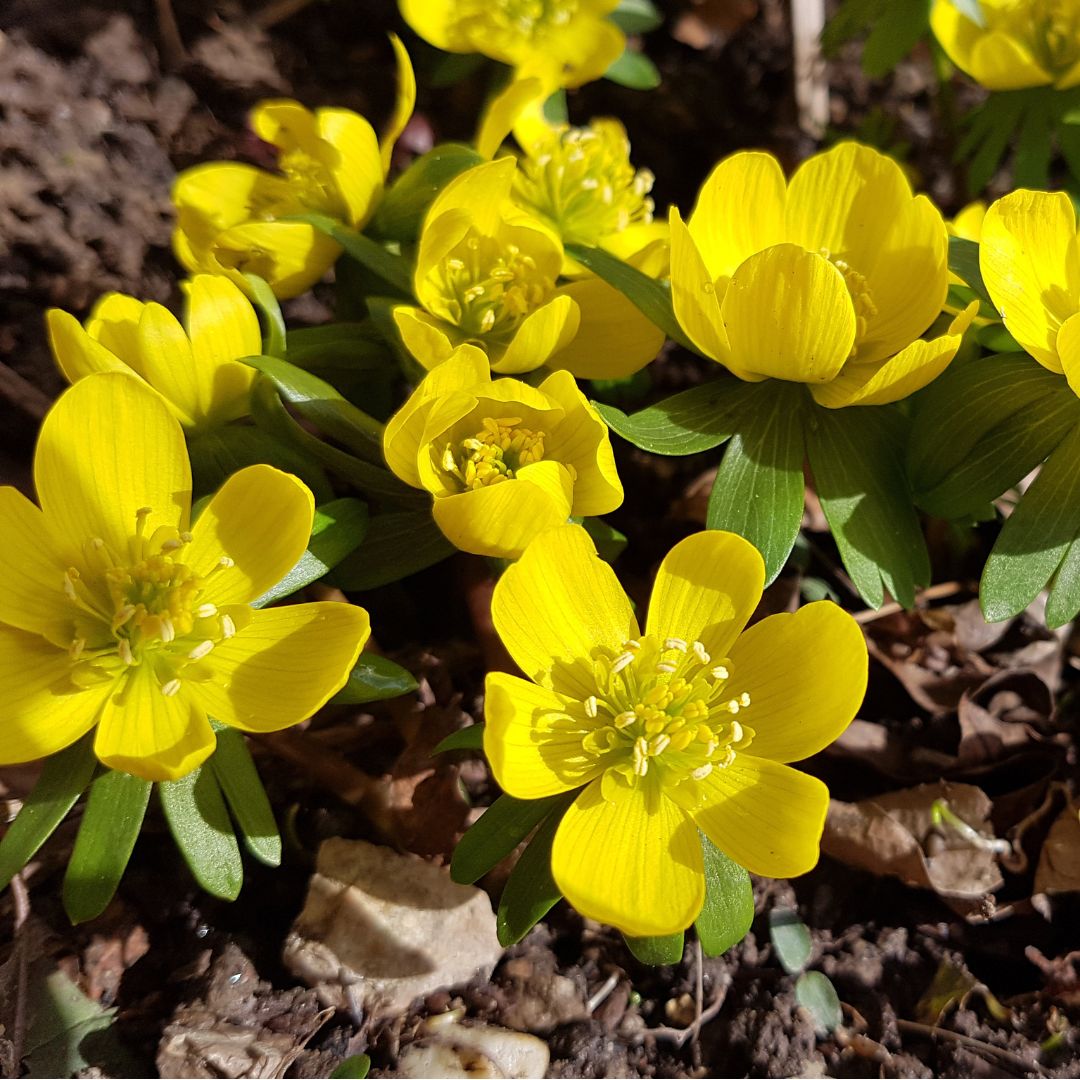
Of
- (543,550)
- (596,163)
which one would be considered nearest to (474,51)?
(596,163)

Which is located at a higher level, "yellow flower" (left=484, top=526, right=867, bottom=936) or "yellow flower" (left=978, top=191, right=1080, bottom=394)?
"yellow flower" (left=978, top=191, right=1080, bottom=394)

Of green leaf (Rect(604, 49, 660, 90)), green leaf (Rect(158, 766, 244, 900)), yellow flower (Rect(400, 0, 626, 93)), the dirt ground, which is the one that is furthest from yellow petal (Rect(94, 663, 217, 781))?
green leaf (Rect(604, 49, 660, 90))

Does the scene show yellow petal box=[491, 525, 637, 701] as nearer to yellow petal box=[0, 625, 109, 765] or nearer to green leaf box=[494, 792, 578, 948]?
green leaf box=[494, 792, 578, 948]

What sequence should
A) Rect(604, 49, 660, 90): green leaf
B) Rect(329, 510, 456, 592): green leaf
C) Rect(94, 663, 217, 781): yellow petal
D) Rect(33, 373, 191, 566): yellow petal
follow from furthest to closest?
Rect(604, 49, 660, 90): green leaf → Rect(329, 510, 456, 592): green leaf → Rect(33, 373, 191, 566): yellow petal → Rect(94, 663, 217, 781): yellow petal

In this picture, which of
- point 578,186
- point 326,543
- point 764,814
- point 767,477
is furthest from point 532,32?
point 764,814

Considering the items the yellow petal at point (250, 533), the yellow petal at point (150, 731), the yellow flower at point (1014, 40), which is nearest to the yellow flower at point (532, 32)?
the yellow flower at point (1014, 40)

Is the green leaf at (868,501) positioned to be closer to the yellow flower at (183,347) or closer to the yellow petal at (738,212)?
the yellow petal at (738,212)
